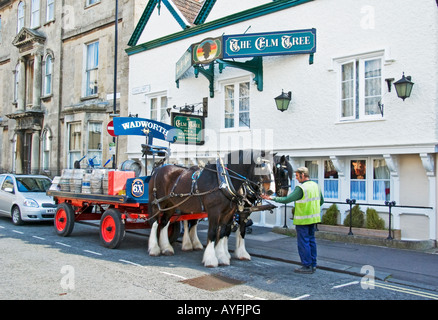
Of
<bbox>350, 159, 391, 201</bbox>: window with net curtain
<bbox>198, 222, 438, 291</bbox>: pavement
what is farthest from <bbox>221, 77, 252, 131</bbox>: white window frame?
<bbox>198, 222, 438, 291</bbox>: pavement

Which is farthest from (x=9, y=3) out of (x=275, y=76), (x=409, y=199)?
(x=409, y=199)

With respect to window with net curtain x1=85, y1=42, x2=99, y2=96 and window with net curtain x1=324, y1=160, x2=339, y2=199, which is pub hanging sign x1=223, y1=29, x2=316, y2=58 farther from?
window with net curtain x1=85, y1=42, x2=99, y2=96

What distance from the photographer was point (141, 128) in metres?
9.84

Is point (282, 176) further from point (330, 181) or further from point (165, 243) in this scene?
point (330, 181)

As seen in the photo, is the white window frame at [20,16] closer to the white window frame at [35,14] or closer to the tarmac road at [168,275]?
the white window frame at [35,14]

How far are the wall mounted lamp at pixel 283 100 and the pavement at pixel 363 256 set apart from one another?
3437mm

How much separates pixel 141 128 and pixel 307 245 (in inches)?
194

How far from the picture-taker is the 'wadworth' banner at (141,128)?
9.37 metres

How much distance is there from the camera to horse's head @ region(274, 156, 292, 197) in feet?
23.3

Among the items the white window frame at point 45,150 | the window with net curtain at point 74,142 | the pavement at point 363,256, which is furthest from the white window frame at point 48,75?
the pavement at point 363,256

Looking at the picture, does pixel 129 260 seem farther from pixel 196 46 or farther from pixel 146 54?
pixel 146 54

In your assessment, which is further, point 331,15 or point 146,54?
point 146,54
